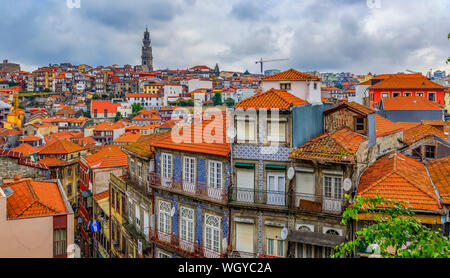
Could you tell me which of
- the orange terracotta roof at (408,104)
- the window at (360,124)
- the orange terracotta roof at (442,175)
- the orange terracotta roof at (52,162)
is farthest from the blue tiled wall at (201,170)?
the orange terracotta roof at (52,162)

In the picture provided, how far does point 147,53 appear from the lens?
198m

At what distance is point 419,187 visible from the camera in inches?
483

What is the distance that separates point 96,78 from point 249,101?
5499 inches

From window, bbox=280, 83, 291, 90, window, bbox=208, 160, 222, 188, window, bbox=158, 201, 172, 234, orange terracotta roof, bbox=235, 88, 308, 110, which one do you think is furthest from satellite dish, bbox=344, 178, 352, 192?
window, bbox=158, 201, 172, 234

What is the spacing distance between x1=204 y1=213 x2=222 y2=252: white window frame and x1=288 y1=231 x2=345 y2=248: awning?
303cm

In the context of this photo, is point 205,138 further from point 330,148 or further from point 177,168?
point 330,148

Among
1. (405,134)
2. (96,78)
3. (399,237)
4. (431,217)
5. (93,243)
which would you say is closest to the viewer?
(399,237)

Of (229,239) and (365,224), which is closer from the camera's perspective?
(365,224)

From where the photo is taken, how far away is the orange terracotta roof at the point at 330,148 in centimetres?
1287

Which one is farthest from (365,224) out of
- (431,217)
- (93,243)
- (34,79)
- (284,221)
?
(34,79)

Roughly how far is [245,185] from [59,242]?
7.47m

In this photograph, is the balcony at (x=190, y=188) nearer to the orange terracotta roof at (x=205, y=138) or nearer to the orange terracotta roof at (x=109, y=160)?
the orange terracotta roof at (x=205, y=138)

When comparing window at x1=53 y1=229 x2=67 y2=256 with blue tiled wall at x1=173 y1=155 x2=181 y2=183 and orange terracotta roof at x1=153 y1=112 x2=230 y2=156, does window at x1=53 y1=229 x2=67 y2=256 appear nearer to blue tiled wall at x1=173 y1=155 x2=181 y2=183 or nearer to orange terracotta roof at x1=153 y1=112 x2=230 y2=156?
blue tiled wall at x1=173 y1=155 x2=181 y2=183
